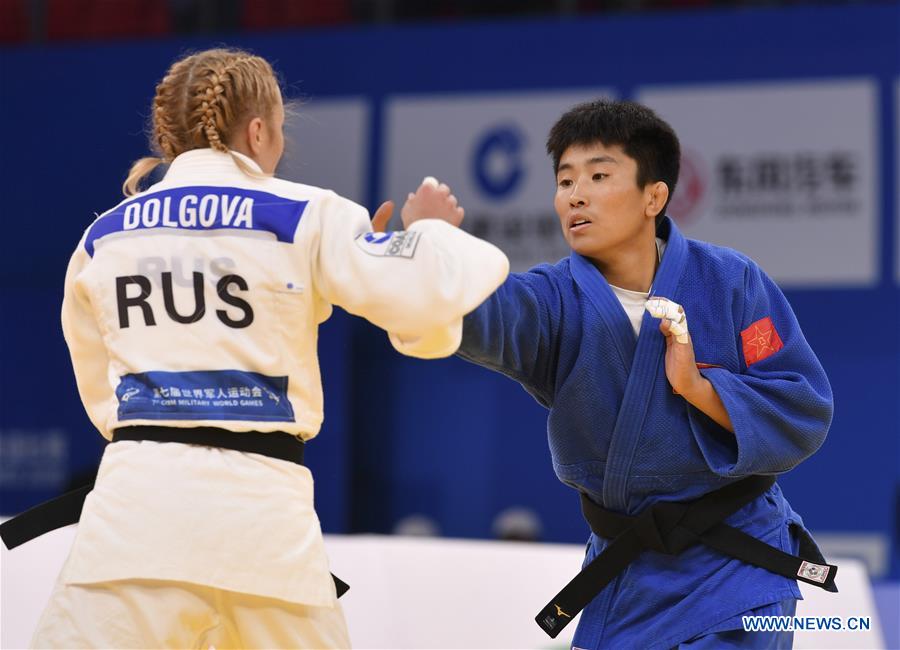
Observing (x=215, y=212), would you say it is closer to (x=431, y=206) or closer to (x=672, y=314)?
(x=431, y=206)

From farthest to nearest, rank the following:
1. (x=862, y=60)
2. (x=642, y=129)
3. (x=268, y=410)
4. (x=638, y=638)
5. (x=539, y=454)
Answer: (x=539, y=454) < (x=862, y=60) < (x=642, y=129) < (x=638, y=638) < (x=268, y=410)

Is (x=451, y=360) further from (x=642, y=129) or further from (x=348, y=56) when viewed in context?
(x=642, y=129)

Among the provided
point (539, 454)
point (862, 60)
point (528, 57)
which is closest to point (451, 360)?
point (539, 454)

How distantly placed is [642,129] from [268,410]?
3.41 feet

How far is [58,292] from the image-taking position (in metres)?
6.84

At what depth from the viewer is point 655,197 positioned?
2.59 m

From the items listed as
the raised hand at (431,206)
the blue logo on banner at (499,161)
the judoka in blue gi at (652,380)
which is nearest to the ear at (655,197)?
the judoka in blue gi at (652,380)

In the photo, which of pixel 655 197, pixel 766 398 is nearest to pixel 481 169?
pixel 655 197

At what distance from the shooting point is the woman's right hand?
220 centimetres

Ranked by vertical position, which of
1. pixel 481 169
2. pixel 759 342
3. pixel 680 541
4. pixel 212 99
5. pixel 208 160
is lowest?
pixel 680 541

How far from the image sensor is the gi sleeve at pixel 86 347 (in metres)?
2.20

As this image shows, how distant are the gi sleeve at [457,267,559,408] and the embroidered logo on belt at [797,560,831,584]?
0.61m

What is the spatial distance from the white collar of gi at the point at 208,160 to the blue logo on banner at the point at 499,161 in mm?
4613

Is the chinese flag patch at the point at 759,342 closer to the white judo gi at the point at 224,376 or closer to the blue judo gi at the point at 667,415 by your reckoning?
the blue judo gi at the point at 667,415
